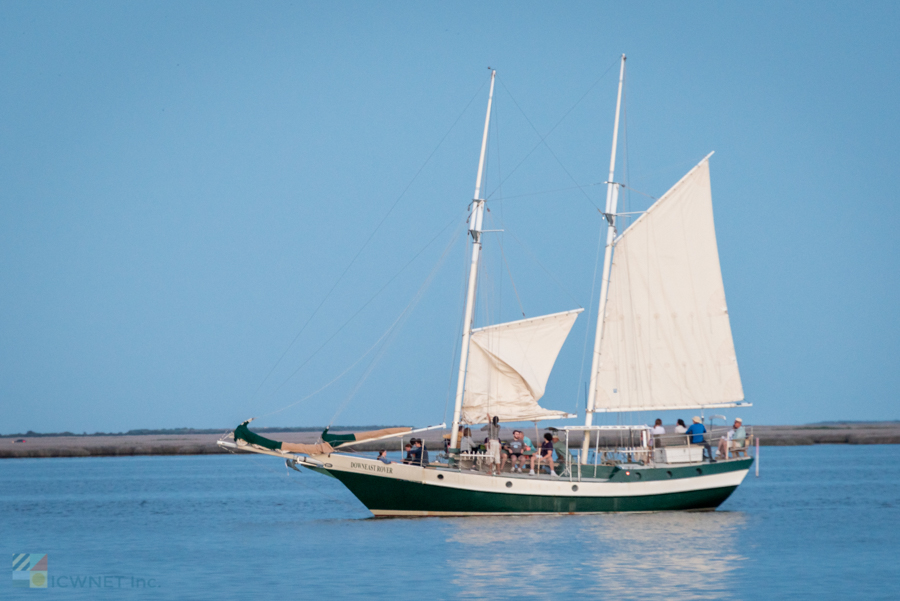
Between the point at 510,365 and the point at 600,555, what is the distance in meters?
11.9

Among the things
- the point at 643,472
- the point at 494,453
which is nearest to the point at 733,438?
the point at 643,472

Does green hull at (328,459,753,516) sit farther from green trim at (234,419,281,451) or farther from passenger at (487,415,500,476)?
green trim at (234,419,281,451)

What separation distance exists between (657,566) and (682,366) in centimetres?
1561

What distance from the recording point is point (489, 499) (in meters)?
42.7

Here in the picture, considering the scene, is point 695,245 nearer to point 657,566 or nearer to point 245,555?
point 657,566

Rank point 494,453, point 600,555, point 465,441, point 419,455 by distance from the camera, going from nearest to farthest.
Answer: point 600,555, point 494,453, point 419,455, point 465,441

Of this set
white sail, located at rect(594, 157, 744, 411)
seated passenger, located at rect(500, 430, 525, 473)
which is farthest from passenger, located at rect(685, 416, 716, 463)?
A: seated passenger, located at rect(500, 430, 525, 473)

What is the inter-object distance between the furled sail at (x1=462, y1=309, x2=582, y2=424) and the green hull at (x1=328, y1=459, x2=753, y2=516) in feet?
11.6

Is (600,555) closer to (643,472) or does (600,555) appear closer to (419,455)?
(643,472)

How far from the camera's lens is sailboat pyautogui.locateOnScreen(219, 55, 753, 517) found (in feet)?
142

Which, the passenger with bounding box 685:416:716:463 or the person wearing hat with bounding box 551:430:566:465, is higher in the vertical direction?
the passenger with bounding box 685:416:716:463

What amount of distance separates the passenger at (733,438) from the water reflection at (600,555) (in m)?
2.68

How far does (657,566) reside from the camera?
1266 inches

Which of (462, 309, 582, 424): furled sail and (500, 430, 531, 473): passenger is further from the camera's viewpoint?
(462, 309, 582, 424): furled sail
